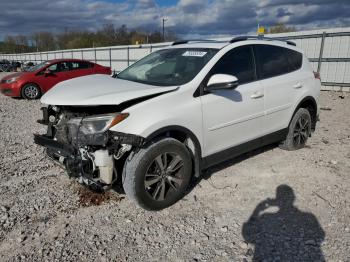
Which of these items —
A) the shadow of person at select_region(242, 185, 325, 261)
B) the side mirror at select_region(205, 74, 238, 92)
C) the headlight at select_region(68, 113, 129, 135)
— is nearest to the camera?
the shadow of person at select_region(242, 185, 325, 261)

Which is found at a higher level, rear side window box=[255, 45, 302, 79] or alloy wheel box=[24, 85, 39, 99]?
rear side window box=[255, 45, 302, 79]

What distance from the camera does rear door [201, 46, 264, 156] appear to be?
3.70 meters

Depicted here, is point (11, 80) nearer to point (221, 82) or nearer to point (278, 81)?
point (278, 81)

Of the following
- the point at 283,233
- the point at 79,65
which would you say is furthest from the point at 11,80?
the point at 283,233

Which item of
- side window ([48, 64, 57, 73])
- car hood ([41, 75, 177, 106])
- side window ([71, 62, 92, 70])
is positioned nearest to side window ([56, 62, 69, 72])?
side window ([48, 64, 57, 73])

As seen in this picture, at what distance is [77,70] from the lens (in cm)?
1259

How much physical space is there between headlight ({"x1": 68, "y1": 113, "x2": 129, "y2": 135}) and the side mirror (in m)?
1.09

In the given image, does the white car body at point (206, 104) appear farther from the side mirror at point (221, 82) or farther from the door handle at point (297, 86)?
the side mirror at point (221, 82)

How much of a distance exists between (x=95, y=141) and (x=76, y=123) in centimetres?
38

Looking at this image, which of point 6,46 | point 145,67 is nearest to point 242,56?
point 145,67

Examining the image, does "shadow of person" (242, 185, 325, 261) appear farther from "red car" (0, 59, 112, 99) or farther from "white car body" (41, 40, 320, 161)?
"red car" (0, 59, 112, 99)

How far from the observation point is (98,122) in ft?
10.2

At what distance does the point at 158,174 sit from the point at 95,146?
2.43 feet

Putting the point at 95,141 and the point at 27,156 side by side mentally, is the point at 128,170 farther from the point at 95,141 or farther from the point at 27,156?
the point at 27,156
